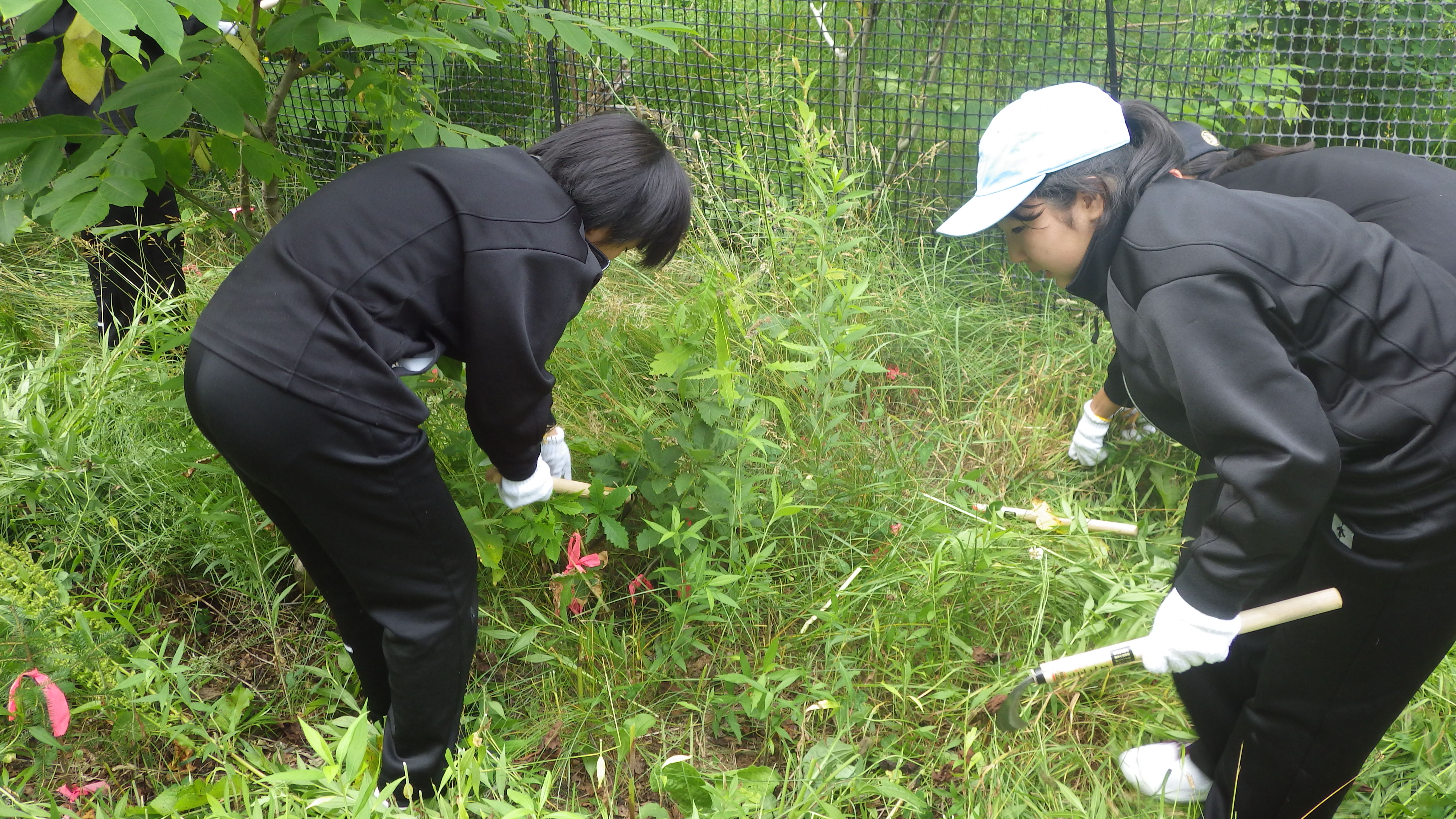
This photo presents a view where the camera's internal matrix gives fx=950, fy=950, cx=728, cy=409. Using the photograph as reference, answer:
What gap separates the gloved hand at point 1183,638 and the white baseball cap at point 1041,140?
0.83 metres

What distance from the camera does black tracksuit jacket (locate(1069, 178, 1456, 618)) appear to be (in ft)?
5.06

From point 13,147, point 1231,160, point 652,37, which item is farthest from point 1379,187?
point 13,147

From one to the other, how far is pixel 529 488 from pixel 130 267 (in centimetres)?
246

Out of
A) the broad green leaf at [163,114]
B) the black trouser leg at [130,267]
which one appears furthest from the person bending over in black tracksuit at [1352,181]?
the black trouser leg at [130,267]

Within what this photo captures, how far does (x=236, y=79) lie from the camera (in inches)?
79.0

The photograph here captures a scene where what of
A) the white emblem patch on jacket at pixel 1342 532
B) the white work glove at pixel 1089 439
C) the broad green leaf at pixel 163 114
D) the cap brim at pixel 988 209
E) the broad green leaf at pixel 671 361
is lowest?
the white work glove at pixel 1089 439

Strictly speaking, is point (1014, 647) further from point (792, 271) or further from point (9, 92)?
point (9, 92)

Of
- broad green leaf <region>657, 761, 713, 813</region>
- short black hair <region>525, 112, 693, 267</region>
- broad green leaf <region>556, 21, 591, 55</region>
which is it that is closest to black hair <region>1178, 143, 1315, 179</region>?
short black hair <region>525, 112, 693, 267</region>

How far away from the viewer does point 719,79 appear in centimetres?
475

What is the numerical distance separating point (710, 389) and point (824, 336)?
343 mm

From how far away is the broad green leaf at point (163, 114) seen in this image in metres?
1.95

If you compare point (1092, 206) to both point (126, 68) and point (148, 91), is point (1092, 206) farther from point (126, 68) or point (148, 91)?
point (126, 68)

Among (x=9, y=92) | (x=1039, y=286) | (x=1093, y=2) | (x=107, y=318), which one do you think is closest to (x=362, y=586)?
(x=9, y=92)

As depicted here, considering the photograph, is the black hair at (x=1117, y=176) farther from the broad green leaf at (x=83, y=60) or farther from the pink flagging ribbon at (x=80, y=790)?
the pink flagging ribbon at (x=80, y=790)
